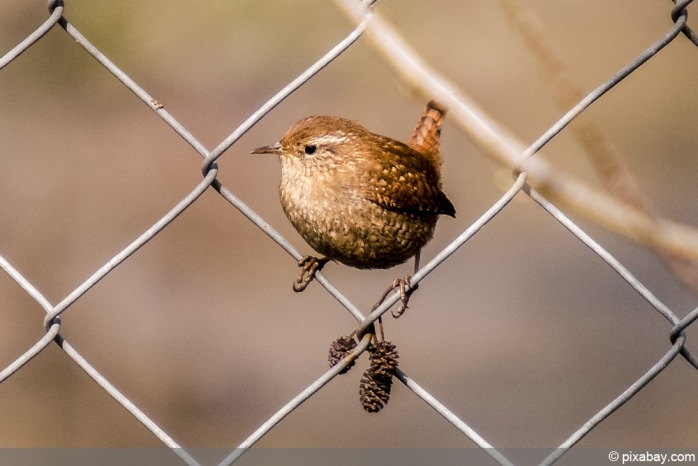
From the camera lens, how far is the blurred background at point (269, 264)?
5.28 meters

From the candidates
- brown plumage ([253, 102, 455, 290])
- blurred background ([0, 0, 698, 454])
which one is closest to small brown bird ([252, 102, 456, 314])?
brown plumage ([253, 102, 455, 290])

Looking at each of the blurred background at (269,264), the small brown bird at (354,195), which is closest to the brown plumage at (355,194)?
the small brown bird at (354,195)

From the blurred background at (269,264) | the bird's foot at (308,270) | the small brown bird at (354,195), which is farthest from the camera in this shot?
the blurred background at (269,264)

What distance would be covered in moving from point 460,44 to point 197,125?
2.20 metres

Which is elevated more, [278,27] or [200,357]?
[278,27]

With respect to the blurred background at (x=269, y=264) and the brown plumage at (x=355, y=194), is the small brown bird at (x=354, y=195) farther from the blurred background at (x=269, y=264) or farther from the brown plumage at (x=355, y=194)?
the blurred background at (x=269, y=264)

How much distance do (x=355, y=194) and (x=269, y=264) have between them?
133 inches

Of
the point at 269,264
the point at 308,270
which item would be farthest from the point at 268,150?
the point at 269,264

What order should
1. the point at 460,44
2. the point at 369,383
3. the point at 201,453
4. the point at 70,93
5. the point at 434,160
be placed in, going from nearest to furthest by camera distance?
the point at 369,383 → the point at 434,160 → the point at 201,453 → the point at 70,93 → the point at 460,44

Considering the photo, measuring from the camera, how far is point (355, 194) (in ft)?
9.41

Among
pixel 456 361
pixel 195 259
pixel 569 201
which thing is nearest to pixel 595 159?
pixel 569 201

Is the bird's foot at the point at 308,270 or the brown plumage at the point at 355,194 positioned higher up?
the brown plumage at the point at 355,194

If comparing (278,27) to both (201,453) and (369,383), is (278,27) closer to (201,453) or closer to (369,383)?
(201,453)

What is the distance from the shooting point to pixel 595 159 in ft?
5.57
